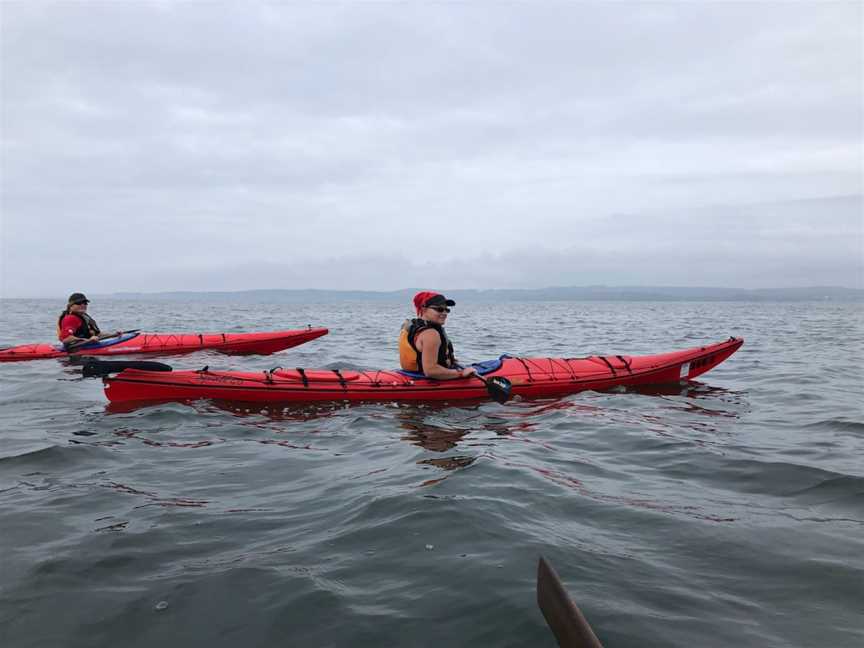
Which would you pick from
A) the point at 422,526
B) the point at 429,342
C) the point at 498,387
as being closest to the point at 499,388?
the point at 498,387

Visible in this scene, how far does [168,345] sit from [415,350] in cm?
894

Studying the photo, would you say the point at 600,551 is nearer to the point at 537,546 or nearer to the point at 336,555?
the point at 537,546

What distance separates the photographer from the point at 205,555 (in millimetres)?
3785

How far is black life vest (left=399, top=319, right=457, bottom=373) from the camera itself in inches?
334

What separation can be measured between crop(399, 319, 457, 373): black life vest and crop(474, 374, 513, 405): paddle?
0.57 m

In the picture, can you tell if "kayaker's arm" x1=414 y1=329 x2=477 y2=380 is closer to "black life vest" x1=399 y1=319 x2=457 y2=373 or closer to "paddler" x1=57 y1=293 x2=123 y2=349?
"black life vest" x1=399 y1=319 x2=457 y2=373

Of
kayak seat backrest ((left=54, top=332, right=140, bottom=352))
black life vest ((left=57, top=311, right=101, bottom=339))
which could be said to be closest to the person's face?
kayak seat backrest ((left=54, top=332, right=140, bottom=352))

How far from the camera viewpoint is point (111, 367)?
8195 millimetres

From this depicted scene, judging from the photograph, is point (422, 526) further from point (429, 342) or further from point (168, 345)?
point (168, 345)

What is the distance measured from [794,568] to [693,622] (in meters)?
1.08

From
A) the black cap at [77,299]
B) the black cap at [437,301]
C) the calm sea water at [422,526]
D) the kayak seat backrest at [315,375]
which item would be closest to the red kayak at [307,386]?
the kayak seat backrest at [315,375]

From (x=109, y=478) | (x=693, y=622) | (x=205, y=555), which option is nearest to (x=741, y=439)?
(x=693, y=622)

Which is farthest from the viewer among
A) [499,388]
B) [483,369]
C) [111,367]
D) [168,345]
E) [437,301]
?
[168,345]

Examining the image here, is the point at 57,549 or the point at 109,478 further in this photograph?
the point at 109,478
